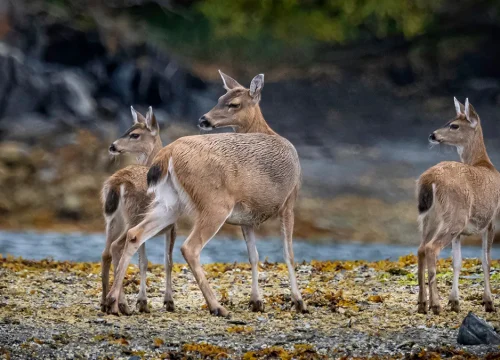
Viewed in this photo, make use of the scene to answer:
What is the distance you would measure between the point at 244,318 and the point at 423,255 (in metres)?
1.77

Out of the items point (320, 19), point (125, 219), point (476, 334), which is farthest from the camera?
point (320, 19)

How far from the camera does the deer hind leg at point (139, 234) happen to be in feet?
27.6

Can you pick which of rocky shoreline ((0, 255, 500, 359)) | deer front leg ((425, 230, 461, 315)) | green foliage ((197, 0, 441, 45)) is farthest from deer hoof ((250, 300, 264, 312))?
green foliage ((197, 0, 441, 45))

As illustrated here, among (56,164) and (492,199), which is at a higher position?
(56,164)

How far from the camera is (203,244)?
336 inches

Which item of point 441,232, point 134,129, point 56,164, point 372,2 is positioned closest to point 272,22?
point 372,2

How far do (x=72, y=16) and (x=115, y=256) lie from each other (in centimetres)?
1433

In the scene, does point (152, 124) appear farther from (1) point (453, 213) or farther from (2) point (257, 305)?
(1) point (453, 213)

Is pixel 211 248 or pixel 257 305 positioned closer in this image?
pixel 257 305

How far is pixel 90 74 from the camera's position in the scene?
21547 mm

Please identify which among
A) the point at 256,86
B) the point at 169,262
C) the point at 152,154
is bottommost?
the point at 169,262

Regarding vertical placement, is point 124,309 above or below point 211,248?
below

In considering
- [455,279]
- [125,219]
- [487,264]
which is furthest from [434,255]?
[125,219]

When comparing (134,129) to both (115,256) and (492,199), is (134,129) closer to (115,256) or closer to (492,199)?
(115,256)
